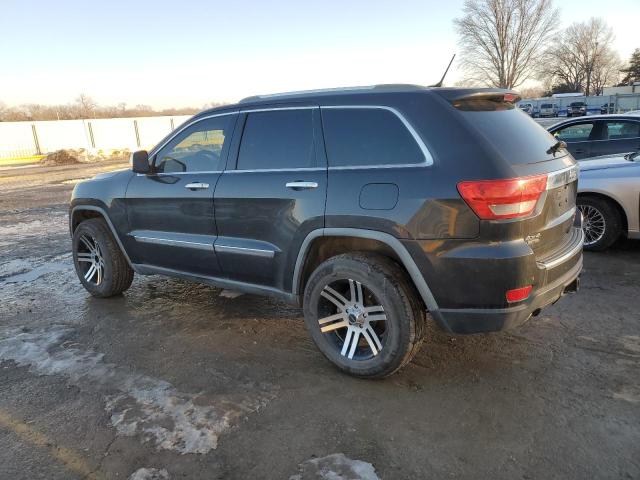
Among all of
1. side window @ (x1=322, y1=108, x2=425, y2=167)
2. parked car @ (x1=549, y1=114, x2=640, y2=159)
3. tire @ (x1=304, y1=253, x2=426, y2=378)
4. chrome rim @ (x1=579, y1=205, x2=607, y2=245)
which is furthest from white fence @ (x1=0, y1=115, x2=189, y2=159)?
tire @ (x1=304, y1=253, x2=426, y2=378)

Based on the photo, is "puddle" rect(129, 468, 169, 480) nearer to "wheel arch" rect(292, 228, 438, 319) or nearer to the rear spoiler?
"wheel arch" rect(292, 228, 438, 319)

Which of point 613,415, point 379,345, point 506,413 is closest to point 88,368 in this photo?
point 379,345

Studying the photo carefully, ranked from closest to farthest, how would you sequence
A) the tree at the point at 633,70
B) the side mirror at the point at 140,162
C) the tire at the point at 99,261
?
the side mirror at the point at 140,162
the tire at the point at 99,261
the tree at the point at 633,70

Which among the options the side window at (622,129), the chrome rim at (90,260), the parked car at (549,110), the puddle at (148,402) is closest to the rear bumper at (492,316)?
the puddle at (148,402)

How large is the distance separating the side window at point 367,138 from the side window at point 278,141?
0.56 ft

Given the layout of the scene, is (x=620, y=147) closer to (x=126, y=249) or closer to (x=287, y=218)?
(x=287, y=218)

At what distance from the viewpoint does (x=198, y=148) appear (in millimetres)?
4375

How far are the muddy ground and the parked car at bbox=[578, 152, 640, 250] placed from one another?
1.24m

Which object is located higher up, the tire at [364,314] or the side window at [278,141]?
the side window at [278,141]

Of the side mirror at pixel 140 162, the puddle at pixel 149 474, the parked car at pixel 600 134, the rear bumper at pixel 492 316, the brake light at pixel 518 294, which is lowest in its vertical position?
the puddle at pixel 149 474

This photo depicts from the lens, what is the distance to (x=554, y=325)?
4.10m

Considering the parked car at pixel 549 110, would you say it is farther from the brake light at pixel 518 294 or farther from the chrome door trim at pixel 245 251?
the brake light at pixel 518 294

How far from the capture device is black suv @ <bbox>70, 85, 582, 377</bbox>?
2.88m

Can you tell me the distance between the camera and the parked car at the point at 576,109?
44.7 metres
